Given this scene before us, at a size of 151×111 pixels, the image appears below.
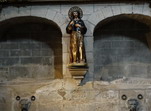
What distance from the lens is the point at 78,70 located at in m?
6.12

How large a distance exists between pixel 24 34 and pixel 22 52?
1.39 ft

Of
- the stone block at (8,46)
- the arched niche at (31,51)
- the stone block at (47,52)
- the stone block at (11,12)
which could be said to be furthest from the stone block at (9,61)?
the stone block at (11,12)

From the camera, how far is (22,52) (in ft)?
23.4

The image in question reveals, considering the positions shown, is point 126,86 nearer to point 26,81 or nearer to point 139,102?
point 139,102

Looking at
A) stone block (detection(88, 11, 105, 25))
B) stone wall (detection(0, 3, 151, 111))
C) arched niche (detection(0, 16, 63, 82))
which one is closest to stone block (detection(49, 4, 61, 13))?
stone wall (detection(0, 3, 151, 111))

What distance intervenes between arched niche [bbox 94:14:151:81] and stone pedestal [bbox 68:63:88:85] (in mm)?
819

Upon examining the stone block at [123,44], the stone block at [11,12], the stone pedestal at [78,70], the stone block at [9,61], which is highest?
the stone block at [11,12]

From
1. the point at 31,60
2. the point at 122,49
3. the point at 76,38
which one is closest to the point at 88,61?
the point at 76,38

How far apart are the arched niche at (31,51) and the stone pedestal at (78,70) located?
33.3 inches

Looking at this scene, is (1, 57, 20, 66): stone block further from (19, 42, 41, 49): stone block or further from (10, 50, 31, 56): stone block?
(19, 42, 41, 49): stone block

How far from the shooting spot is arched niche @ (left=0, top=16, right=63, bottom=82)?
704 cm

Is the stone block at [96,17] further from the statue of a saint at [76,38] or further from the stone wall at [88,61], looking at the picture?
the statue of a saint at [76,38]

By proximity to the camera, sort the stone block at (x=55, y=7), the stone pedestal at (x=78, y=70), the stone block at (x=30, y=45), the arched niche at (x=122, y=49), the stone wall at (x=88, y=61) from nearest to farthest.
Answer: the stone pedestal at (x=78, y=70)
the stone wall at (x=88, y=61)
the stone block at (x=55, y=7)
the arched niche at (x=122, y=49)
the stone block at (x=30, y=45)

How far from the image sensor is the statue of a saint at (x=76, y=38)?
240 inches
